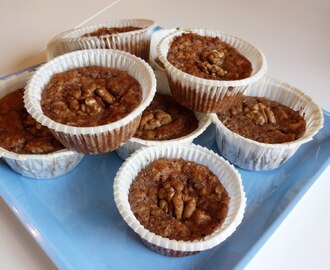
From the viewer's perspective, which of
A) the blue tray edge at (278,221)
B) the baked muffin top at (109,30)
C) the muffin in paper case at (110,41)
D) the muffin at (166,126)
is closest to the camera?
the blue tray edge at (278,221)

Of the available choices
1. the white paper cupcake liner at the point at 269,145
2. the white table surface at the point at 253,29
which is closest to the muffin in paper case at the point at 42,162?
the white table surface at the point at 253,29

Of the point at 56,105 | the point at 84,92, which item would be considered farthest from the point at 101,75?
the point at 56,105

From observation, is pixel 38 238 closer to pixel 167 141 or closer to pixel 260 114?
pixel 167 141

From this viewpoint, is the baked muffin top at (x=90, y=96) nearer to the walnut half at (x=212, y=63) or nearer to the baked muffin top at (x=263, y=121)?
the walnut half at (x=212, y=63)

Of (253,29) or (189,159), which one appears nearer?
(189,159)

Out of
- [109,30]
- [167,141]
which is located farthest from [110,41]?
[167,141]

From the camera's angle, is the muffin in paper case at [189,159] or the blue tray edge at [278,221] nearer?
the muffin in paper case at [189,159]

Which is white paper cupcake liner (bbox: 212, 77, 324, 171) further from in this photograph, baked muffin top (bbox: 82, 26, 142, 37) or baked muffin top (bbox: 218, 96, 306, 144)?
baked muffin top (bbox: 82, 26, 142, 37)
